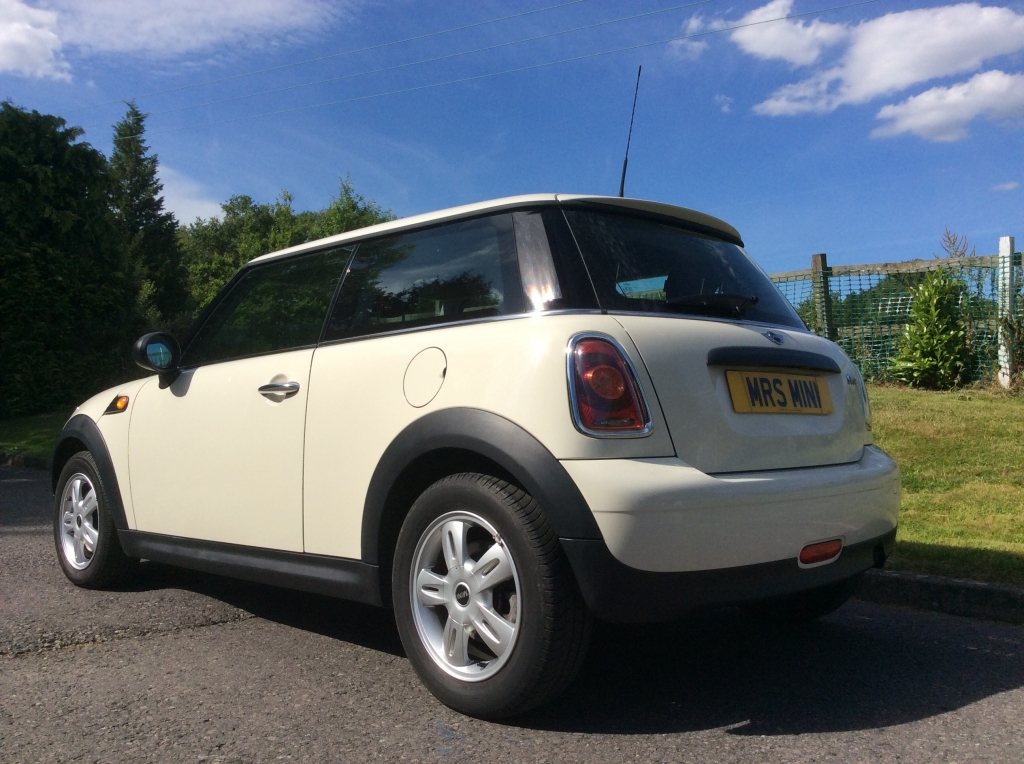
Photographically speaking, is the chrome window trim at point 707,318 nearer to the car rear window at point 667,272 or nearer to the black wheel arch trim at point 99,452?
the car rear window at point 667,272

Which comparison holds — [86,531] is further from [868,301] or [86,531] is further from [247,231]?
[247,231]

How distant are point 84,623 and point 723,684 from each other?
264cm

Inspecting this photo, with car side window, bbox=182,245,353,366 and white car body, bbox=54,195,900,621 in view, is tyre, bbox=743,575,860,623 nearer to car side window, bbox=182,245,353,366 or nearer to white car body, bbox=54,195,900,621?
white car body, bbox=54,195,900,621

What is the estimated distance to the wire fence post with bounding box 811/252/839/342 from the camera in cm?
1130

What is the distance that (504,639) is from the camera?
2.63m

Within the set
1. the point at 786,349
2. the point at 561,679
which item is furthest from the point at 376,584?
the point at 786,349

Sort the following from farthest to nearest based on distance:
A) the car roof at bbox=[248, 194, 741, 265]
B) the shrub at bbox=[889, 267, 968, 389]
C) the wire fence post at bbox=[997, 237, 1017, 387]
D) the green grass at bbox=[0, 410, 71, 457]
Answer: the green grass at bbox=[0, 410, 71, 457] < the shrub at bbox=[889, 267, 968, 389] < the wire fence post at bbox=[997, 237, 1017, 387] < the car roof at bbox=[248, 194, 741, 265]

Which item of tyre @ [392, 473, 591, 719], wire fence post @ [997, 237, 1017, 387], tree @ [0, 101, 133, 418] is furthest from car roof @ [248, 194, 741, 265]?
tree @ [0, 101, 133, 418]

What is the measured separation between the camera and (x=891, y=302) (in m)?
11.2

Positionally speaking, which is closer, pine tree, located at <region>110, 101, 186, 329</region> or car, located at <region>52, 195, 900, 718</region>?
car, located at <region>52, 195, 900, 718</region>

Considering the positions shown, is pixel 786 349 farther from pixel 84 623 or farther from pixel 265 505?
pixel 84 623

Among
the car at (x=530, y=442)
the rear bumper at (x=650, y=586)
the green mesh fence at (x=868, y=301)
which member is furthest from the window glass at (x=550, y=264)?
the green mesh fence at (x=868, y=301)

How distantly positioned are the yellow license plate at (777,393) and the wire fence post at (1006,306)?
8.14 meters

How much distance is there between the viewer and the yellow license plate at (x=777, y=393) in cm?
278
